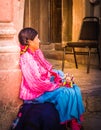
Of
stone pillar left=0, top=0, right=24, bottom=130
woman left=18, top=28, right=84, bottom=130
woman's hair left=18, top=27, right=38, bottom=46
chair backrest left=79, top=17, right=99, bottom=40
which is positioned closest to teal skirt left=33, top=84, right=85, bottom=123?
woman left=18, top=28, right=84, bottom=130

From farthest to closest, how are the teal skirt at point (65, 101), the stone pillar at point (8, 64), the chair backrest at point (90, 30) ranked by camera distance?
the chair backrest at point (90, 30) < the stone pillar at point (8, 64) < the teal skirt at point (65, 101)

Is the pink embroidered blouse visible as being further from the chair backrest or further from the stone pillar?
the chair backrest

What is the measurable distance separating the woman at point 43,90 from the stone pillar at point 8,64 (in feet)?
0.27

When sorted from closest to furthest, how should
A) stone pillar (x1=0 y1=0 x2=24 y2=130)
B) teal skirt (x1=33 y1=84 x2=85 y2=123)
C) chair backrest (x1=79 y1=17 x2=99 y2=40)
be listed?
1. teal skirt (x1=33 y1=84 x2=85 y2=123)
2. stone pillar (x1=0 y1=0 x2=24 y2=130)
3. chair backrest (x1=79 y1=17 x2=99 y2=40)

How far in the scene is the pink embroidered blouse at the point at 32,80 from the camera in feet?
13.8

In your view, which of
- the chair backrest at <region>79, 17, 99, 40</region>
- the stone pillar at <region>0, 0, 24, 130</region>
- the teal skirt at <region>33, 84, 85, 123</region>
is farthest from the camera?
the chair backrest at <region>79, 17, 99, 40</region>

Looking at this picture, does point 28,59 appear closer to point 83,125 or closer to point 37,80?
point 37,80

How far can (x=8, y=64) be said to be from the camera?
4.38 metres

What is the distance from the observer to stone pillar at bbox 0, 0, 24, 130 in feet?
14.1

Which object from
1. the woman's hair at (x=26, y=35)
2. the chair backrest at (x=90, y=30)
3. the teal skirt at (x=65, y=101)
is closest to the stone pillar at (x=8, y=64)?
the woman's hair at (x=26, y=35)

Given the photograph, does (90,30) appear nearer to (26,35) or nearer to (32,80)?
(26,35)

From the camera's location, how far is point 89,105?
197 inches

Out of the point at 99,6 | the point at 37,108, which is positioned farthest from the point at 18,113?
the point at 99,6

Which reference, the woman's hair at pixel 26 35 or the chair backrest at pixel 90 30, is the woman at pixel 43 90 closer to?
the woman's hair at pixel 26 35
